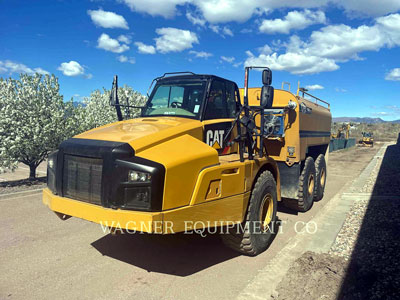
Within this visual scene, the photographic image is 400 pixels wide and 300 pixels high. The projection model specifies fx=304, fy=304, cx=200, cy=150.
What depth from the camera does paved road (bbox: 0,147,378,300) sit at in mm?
3488

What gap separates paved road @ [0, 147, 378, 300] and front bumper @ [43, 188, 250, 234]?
76 centimetres

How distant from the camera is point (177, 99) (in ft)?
15.7

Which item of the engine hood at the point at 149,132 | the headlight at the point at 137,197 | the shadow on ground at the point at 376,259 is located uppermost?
the engine hood at the point at 149,132

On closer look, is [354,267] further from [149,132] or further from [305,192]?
[149,132]

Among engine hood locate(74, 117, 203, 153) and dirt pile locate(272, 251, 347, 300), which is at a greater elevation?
engine hood locate(74, 117, 203, 153)

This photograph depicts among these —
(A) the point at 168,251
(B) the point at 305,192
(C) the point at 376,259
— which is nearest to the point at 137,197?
(A) the point at 168,251

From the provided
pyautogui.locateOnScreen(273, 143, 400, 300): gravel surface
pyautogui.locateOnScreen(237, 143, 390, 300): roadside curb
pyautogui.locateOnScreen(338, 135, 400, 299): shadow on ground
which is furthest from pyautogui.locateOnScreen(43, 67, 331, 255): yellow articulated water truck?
pyautogui.locateOnScreen(338, 135, 400, 299): shadow on ground

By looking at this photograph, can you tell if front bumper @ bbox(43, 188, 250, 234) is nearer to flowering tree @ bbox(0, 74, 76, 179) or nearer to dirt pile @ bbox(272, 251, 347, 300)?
dirt pile @ bbox(272, 251, 347, 300)

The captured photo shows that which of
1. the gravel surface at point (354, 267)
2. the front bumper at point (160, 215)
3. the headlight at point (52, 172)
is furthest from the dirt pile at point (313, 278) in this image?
the headlight at point (52, 172)

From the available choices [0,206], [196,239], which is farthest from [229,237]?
[0,206]

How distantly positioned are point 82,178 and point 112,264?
4.59 ft

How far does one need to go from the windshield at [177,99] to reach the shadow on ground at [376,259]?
2883 millimetres

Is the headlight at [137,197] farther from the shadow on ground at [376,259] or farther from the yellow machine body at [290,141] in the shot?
the yellow machine body at [290,141]

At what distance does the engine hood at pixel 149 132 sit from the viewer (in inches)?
133
